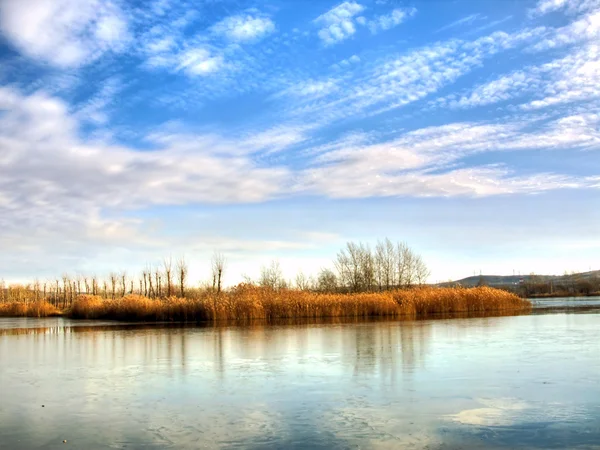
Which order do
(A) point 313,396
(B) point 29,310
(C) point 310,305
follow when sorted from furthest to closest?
(B) point 29,310, (C) point 310,305, (A) point 313,396

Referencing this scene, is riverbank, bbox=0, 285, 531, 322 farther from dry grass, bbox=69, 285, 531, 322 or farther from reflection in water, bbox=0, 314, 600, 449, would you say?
reflection in water, bbox=0, 314, 600, 449

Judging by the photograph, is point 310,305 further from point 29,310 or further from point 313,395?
point 29,310

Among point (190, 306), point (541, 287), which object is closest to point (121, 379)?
point (190, 306)

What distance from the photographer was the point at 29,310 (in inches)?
2003

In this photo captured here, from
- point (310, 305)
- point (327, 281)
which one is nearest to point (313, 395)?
point (310, 305)

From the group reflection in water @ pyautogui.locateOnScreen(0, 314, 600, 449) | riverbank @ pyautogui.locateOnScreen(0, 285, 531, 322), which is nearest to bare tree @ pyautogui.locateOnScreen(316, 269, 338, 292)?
riverbank @ pyautogui.locateOnScreen(0, 285, 531, 322)

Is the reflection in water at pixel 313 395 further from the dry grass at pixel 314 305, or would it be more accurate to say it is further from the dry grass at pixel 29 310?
the dry grass at pixel 29 310

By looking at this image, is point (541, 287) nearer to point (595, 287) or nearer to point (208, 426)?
point (595, 287)

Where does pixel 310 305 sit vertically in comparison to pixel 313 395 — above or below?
above

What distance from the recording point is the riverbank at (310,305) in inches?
1156

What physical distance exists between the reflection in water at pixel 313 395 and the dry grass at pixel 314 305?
43.8 ft

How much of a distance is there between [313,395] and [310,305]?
21133mm

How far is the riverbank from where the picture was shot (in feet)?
96.3

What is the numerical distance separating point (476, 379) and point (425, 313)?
71.7 feet
